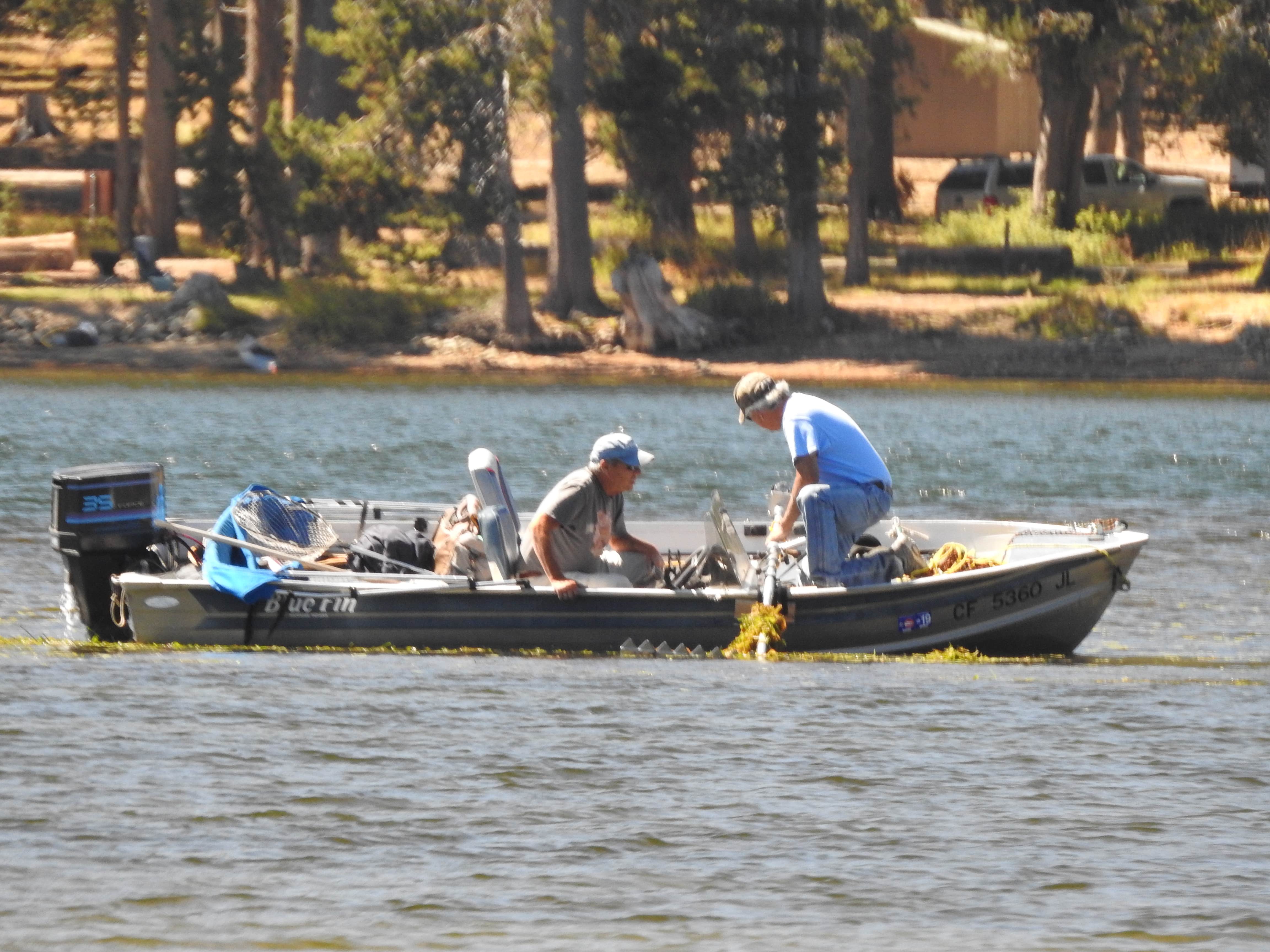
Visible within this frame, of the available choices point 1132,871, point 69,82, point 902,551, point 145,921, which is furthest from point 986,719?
point 69,82

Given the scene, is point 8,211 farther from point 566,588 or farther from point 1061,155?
point 566,588

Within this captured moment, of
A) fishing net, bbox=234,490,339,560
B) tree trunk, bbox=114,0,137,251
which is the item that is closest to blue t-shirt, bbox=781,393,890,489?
fishing net, bbox=234,490,339,560

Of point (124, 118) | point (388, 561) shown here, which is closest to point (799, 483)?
→ point (388, 561)

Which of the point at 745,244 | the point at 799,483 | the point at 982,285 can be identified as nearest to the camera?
the point at 799,483

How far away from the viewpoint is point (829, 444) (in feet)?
45.8

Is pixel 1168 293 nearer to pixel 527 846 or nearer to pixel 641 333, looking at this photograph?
pixel 641 333

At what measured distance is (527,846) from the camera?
10.3 m

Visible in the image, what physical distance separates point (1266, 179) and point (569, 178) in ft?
45.0

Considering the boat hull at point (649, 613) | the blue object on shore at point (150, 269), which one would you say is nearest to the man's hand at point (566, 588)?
the boat hull at point (649, 613)

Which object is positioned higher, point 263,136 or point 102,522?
point 263,136

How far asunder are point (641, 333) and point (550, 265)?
2376 millimetres

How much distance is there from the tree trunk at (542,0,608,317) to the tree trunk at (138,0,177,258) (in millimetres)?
8792

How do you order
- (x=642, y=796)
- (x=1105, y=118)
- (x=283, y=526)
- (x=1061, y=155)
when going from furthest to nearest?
(x=1105, y=118) → (x=1061, y=155) → (x=283, y=526) → (x=642, y=796)

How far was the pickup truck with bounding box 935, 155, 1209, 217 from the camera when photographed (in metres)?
52.0
